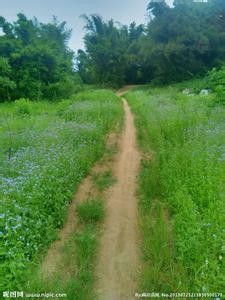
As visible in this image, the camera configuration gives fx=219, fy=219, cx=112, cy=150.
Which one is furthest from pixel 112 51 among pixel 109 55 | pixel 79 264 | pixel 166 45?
pixel 79 264

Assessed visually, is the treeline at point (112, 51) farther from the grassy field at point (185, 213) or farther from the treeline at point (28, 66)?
the grassy field at point (185, 213)

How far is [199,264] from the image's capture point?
2.46 m

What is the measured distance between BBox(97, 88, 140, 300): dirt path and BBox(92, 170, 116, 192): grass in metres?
0.13

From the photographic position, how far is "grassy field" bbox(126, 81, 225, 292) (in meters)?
2.43

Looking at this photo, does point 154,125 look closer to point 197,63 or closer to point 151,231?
point 151,231

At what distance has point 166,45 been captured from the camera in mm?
23531

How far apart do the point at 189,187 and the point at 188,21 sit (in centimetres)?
2418

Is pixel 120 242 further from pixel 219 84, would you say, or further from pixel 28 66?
pixel 28 66

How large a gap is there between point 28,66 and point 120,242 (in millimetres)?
14408

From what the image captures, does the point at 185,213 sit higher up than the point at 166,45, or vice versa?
the point at 166,45

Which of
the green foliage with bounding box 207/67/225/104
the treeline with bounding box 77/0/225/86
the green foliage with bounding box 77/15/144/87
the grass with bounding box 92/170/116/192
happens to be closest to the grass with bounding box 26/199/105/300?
the grass with bounding box 92/170/116/192

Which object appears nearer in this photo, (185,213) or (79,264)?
(79,264)

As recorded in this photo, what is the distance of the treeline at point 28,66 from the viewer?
45.0 ft

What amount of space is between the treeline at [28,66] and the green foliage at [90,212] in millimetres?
11218
